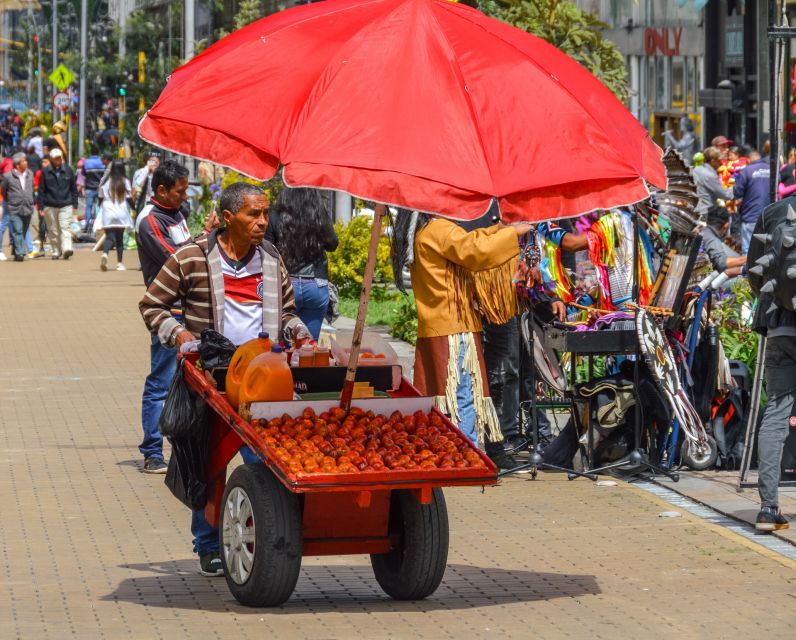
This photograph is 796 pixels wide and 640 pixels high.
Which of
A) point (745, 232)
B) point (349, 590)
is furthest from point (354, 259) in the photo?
point (349, 590)

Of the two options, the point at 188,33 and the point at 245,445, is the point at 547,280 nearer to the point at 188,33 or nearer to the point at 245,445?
the point at 245,445

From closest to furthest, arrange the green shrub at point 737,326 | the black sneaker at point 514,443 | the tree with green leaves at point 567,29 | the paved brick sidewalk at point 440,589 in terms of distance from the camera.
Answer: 1. the paved brick sidewalk at point 440,589
2. the black sneaker at point 514,443
3. the green shrub at point 737,326
4. the tree with green leaves at point 567,29

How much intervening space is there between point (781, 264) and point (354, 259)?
39.0ft

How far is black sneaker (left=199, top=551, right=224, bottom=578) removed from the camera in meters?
7.48

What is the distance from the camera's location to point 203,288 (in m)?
7.46

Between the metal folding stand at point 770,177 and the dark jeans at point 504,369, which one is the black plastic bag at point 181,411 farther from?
the metal folding stand at point 770,177

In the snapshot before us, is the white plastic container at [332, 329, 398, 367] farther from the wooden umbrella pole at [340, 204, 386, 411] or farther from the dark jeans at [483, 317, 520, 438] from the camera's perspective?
the dark jeans at [483, 317, 520, 438]

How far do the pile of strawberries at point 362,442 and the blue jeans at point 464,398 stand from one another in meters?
2.35

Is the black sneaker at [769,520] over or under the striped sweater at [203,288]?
under

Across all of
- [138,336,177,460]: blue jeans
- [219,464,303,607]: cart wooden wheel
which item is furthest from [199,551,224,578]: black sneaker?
[138,336,177,460]: blue jeans

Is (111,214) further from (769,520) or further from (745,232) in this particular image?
(769,520)

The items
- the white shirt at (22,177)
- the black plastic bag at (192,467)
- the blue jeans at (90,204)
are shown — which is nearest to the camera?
the black plastic bag at (192,467)

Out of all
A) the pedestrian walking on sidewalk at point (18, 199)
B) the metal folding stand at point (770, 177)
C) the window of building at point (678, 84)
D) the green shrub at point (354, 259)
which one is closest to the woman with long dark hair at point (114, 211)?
the pedestrian walking on sidewalk at point (18, 199)

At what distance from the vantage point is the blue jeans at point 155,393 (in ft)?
33.5
